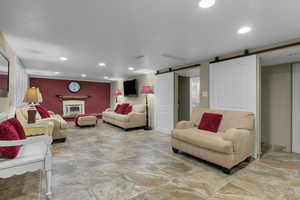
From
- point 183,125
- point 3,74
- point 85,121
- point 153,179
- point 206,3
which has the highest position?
point 206,3

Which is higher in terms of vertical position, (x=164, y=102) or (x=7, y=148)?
(x=164, y=102)

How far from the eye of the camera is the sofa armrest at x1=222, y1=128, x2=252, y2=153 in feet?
7.60

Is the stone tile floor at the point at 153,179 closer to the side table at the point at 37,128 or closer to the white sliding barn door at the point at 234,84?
the side table at the point at 37,128

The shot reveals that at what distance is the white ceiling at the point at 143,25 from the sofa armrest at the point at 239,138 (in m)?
1.57

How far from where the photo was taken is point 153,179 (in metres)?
2.11

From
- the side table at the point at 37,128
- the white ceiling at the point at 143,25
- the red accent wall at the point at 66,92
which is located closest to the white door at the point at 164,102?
the white ceiling at the point at 143,25

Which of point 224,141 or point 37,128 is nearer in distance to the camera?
point 224,141

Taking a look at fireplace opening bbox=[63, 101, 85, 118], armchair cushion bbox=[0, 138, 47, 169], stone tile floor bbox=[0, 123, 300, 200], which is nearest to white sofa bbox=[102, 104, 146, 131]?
stone tile floor bbox=[0, 123, 300, 200]

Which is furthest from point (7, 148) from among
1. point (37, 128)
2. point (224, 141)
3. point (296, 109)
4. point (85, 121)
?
point (296, 109)

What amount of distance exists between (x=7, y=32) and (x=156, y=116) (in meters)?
4.24

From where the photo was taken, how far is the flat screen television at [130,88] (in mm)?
6438

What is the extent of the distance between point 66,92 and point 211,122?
7.09 m

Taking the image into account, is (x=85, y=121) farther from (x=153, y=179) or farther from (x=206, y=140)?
(x=206, y=140)

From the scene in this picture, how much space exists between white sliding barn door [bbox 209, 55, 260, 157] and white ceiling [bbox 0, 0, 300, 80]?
0.36 m
